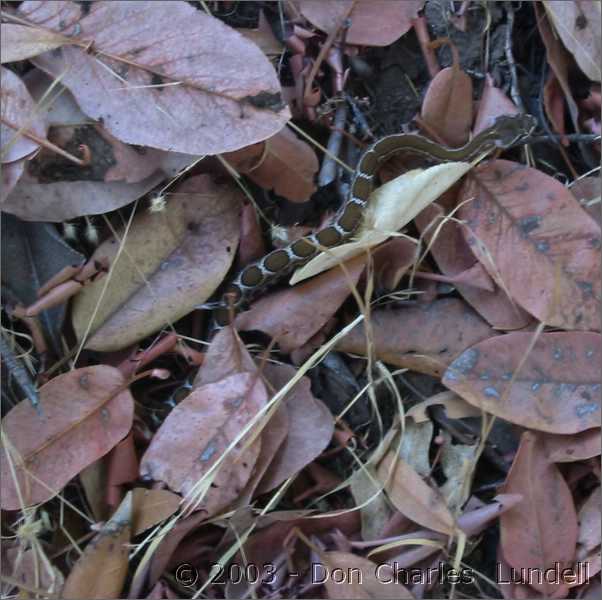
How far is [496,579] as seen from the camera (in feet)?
6.81

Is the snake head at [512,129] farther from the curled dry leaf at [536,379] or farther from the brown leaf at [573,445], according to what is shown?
the brown leaf at [573,445]

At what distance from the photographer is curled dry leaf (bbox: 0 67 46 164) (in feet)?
6.53

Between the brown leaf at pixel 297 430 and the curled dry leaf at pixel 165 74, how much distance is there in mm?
621

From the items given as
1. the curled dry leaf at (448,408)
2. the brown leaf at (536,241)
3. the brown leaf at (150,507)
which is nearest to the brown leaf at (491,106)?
the brown leaf at (536,241)

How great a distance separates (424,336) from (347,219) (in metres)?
0.38

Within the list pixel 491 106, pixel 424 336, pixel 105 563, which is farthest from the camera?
pixel 491 106

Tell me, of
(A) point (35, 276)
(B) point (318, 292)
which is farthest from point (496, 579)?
(A) point (35, 276)

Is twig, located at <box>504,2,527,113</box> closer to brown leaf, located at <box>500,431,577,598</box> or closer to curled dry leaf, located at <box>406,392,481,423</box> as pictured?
curled dry leaf, located at <box>406,392,481,423</box>

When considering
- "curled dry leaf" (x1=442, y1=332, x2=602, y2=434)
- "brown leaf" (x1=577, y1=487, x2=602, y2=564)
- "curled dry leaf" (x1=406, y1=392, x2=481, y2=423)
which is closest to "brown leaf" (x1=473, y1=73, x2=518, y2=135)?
"curled dry leaf" (x1=442, y1=332, x2=602, y2=434)

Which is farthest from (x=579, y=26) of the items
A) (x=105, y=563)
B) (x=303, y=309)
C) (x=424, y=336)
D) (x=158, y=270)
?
(x=105, y=563)

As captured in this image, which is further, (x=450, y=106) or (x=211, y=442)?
(x=450, y=106)

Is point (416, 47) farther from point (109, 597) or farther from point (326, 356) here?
point (109, 597)

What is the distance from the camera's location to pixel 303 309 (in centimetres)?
213

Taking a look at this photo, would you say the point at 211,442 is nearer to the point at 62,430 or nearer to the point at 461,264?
the point at 62,430
